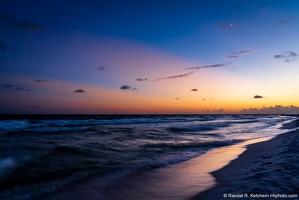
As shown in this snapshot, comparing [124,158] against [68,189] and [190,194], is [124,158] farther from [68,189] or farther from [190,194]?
[190,194]

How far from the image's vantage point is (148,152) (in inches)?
480

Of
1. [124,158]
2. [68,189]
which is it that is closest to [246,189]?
[68,189]

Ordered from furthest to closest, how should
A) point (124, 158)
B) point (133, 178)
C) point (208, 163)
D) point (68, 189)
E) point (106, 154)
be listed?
1. point (106, 154)
2. point (124, 158)
3. point (208, 163)
4. point (133, 178)
5. point (68, 189)

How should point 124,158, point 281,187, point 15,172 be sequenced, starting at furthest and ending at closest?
point 124,158 < point 15,172 < point 281,187

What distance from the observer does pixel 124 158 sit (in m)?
10.6

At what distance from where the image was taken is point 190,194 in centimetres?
569

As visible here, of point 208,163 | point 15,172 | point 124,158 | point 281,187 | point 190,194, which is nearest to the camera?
point 281,187

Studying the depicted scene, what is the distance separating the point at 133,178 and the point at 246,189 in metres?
3.23

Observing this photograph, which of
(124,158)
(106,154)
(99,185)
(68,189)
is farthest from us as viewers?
(106,154)

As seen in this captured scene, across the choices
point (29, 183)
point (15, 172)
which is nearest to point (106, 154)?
point (15, 172)

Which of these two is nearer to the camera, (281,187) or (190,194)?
(281,187)

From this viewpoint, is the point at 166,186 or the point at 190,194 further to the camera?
the point at 166,186

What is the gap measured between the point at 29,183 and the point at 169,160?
521 centimetres

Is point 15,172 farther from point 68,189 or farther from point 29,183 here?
point 68,189
